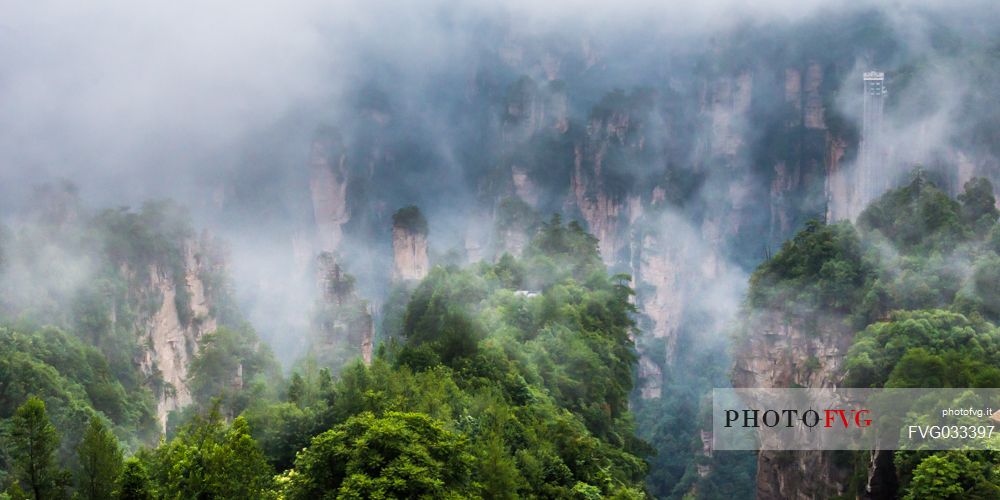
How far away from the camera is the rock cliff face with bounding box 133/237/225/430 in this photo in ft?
189

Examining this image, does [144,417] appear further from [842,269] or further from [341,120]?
[341,120]

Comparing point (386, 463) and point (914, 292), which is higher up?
point (914, 292)

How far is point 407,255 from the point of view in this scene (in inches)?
3423

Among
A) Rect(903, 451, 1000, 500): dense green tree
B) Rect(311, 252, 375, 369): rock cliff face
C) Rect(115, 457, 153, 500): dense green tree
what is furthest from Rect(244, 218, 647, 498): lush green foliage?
Rect(311, 252, 375, 369): rock cliff face

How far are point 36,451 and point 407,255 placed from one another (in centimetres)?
6718

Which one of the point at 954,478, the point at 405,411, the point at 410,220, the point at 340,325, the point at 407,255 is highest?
the point at 410,220

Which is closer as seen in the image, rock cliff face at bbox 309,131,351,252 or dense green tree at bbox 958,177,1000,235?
dense green tree at bbox 958,177,1000,235

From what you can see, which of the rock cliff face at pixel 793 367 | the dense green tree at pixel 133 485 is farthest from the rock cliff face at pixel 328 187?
the dense green tree at pixel 133 485

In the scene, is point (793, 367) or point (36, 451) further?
point (793, 367)

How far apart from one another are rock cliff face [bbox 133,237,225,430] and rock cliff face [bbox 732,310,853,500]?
94.5ft

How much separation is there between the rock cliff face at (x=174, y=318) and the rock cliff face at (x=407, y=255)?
20.0 meters

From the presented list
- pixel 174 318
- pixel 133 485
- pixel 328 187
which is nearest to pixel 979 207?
pixel 174 318

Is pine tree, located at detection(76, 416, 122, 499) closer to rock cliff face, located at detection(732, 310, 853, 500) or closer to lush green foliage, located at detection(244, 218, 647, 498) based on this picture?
lush green foliage, located at detection(244, 218, 647, 498)

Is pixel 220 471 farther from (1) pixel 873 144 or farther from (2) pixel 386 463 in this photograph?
(1) pixel 873 144
